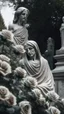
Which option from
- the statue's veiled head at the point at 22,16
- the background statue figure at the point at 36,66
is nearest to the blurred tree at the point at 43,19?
the statue's veiled head at the point at 22,16

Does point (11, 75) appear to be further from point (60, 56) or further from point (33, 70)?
point (60, 56)

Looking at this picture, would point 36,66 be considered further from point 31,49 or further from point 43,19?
point 43,19

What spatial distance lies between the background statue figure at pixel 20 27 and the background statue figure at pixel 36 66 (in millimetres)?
424

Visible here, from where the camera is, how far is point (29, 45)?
5891 millimetres

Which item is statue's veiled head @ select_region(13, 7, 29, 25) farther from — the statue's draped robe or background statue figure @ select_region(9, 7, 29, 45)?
the statue's draped robe

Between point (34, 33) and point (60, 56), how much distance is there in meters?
14.8

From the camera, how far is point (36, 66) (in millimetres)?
5848

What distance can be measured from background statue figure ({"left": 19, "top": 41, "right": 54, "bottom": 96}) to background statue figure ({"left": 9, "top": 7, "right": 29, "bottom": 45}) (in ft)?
1.39

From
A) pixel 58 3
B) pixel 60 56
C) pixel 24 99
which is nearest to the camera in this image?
pixel 24 99

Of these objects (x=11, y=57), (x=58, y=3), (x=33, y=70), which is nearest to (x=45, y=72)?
(x=33, y=70)

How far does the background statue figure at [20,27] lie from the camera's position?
252 inches

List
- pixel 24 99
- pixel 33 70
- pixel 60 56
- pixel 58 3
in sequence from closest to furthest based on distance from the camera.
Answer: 1. pixel 24 99
2. pixel 33 70
3. pixel 60 56
4. pixel 58 3

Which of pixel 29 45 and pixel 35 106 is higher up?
pixel 29 45

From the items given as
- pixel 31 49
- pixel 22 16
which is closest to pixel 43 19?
pixel 22 16
